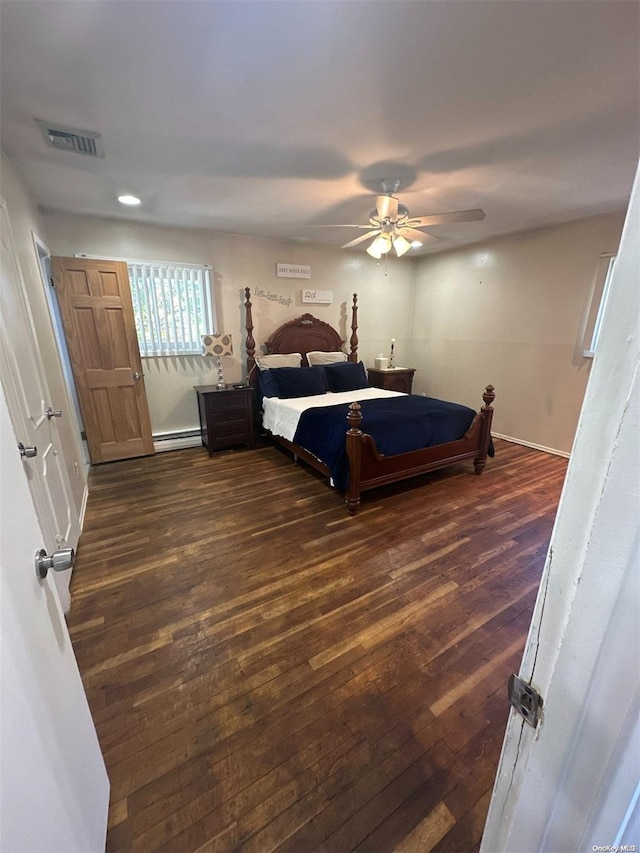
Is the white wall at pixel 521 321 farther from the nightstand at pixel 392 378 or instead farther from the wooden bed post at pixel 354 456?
the wooden bed post at pixel 354 456

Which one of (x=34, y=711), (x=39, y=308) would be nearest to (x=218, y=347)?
(x=39, y=308)

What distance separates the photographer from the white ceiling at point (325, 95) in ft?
3.97

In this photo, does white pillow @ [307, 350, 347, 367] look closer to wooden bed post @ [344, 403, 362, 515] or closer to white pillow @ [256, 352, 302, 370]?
white pillow @ [256, 352, 302, 370]

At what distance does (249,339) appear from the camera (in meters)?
4.20

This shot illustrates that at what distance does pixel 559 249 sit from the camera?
11.9 ft

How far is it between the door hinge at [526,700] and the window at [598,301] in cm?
379

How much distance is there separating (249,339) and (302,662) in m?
3.51

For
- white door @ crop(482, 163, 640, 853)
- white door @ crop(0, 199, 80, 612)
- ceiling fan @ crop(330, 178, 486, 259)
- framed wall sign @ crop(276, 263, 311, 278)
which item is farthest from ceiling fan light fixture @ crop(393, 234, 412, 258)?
white door @ crop(482, 163, 640, 853)

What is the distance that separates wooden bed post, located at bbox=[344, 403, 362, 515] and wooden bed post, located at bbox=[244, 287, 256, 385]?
2.07m

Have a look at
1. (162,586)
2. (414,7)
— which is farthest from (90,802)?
(414,7)

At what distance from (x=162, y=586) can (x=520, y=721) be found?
6.22 ft

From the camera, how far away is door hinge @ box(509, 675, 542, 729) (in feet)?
1.76

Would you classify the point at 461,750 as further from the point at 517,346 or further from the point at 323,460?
the point at 517,346

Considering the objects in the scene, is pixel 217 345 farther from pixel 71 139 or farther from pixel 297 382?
pixel 71 139
